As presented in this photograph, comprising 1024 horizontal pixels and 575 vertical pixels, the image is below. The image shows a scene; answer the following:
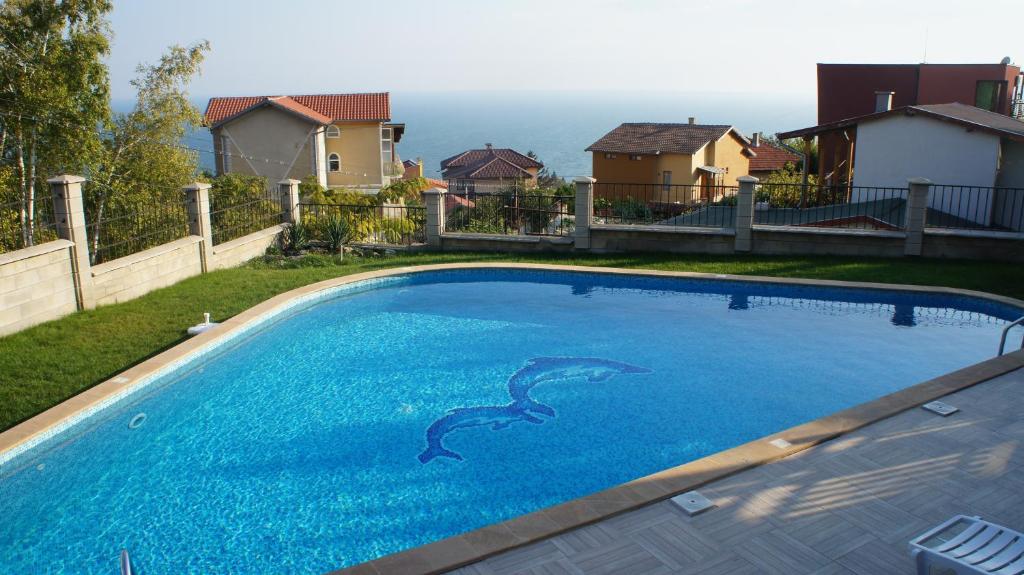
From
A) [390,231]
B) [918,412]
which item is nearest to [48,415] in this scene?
[918,412]

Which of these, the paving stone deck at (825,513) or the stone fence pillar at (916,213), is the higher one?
the stone fence pillar at (916,213)

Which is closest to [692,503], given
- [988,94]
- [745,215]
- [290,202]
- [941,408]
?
[941,408]

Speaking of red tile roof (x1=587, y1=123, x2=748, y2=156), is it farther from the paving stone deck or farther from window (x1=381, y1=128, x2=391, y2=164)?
the paving stone deck

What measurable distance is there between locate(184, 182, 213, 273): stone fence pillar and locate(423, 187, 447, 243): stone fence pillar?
4.69m

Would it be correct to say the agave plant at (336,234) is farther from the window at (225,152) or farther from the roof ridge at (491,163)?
the roof ridge at (491,163)

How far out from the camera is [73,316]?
1180 centimetres

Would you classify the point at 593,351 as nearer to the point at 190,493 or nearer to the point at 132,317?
the point at 190,493

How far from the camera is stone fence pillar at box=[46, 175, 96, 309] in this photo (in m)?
11.8

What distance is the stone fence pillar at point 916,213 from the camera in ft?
50.3

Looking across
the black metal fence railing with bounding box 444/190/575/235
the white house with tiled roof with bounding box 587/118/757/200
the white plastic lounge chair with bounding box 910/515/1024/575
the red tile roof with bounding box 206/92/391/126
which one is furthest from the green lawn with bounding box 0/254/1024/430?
the white house with tiled roof with bounding box 587/118/757/200

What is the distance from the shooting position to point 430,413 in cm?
954

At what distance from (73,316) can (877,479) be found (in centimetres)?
1097

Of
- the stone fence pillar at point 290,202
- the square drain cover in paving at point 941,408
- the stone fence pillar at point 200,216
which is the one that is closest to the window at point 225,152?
the stone fence pillar at point 290,202

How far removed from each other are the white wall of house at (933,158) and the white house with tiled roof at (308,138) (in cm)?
2891
